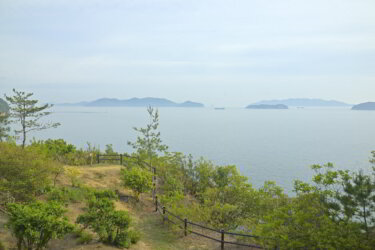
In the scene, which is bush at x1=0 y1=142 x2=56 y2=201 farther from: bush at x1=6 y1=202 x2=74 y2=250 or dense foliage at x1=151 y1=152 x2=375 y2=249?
dense foliage at x1=151 y1=152 x2=375 y2=249

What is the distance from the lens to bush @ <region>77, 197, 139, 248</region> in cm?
1105

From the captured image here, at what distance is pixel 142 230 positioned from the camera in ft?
47.3

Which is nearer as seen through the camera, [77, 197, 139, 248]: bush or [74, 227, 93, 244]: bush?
[77, 197, 139, 248]: bush

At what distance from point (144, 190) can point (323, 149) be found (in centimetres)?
5494

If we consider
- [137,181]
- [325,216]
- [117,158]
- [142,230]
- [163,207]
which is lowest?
[142,230]

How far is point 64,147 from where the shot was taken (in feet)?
83.1

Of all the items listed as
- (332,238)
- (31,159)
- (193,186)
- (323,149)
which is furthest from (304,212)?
(323,149)

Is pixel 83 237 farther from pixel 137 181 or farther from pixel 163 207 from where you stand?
pixel 137 181

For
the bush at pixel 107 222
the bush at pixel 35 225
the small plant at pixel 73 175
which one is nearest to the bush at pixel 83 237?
the bush at pixel 107 222

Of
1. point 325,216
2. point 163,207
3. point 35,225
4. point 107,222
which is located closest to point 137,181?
point 163,207

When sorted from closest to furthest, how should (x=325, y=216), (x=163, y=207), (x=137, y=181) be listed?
(x=325, y=216) → (x=163, y=207) → (x=137, y=181)

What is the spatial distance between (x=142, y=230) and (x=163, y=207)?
1569mm

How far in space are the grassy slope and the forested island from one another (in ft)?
0.16

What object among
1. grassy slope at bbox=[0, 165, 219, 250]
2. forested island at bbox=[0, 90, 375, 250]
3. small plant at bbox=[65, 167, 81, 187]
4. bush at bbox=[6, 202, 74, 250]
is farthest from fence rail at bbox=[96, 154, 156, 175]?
bush at bbox=[6, 202, 74, 250]
